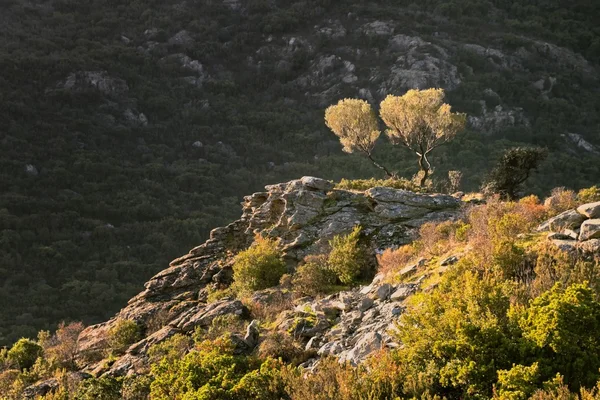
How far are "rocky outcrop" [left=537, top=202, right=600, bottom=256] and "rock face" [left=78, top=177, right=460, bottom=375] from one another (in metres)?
4.00

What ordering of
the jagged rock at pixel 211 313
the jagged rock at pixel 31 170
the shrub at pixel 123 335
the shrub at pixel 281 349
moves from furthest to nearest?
1. the jagged rock at pixel 31 170
2. the shrub at pixel 123 335
3. the jagged rock at pixel 211 313
4. the shrub at pixel 281 349

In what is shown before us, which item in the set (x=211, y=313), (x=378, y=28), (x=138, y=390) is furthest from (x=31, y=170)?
→ (x=378, y=28)

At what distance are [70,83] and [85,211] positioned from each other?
3325 centimetres

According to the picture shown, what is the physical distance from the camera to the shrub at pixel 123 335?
15.5 meters

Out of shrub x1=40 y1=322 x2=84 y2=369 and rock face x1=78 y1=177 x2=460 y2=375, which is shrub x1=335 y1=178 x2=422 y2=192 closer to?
rock face x1=78 y1=177 x2=460 y2=375

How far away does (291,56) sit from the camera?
328 ft

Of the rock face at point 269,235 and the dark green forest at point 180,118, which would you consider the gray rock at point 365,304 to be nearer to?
the rock face at point 269,235

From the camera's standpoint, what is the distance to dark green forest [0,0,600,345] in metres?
54.4

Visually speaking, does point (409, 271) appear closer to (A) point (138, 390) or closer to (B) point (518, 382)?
(B) point (518, 382)

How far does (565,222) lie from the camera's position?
1036cm

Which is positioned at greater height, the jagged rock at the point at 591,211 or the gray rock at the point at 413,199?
the jagged rock at the point at 591,211

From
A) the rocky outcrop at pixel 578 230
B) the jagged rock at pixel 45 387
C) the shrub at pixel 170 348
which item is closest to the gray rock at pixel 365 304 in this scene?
the rocky outcrop at pixel 578 230

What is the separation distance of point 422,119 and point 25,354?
22.6 m

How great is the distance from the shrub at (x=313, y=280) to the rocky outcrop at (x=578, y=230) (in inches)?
227
